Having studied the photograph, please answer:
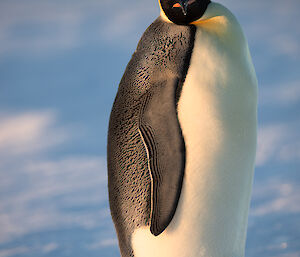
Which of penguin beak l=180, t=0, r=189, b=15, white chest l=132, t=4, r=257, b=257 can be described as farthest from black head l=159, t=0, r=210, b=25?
white chest l=132, t=4, r=257, b=257

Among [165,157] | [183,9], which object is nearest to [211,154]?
[165,157]

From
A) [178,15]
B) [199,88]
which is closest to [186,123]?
[199,88]

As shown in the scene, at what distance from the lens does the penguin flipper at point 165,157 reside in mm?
3170

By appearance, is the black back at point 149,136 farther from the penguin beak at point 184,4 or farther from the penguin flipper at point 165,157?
the penguin beak at point 184,4

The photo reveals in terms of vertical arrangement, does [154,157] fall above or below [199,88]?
below

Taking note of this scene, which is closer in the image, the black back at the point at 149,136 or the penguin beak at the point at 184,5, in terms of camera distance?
the black back at the point at 149,136

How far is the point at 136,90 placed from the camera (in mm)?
3420

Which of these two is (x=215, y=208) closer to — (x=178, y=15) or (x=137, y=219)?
(x=137, y=219)

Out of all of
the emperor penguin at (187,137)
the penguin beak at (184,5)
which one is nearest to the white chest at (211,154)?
the emperor penguin at (187,137)

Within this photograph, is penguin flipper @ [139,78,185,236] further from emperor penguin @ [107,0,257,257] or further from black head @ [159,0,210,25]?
black head @ [159,0,210,25]

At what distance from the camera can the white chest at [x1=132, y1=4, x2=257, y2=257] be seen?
3.25 metres

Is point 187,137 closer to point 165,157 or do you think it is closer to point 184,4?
point 165,157

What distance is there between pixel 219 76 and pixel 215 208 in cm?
85

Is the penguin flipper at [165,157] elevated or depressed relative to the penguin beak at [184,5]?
depressed
